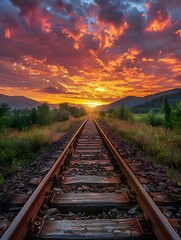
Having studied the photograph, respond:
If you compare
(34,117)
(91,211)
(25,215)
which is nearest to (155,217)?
(91,211)

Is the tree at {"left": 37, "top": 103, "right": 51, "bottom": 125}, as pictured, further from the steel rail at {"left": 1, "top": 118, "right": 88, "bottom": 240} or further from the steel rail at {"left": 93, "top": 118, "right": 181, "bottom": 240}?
the steel rail at {"left": 93, "top": 118, "right": 181, "bottom": 240}

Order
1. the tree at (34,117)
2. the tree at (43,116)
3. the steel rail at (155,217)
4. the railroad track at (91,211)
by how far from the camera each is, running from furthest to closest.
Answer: the tree at (43,116), the tree at (34,117), the railroad track at (91,211), the steel rail at (155,217)

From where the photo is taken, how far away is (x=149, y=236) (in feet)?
9.49

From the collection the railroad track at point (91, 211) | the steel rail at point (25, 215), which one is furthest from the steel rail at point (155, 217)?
the steel rail at point (25, 215)

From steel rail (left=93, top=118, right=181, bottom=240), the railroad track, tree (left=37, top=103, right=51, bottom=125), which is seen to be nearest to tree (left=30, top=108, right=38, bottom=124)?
tree (left=37, top=103, right=51, bottom=125)

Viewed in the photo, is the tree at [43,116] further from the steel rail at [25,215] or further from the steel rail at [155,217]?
the steel rail at [155,217]

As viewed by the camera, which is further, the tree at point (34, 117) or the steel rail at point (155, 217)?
the tree at point (34, 117)

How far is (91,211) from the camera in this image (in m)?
3.92

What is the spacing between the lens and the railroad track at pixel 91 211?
2.92m

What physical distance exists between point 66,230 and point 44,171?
3382 mm

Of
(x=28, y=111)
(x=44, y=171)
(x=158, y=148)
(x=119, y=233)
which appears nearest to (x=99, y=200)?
(x=119, y=233)

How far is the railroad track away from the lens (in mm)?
2924

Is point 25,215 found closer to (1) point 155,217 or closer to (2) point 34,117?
(1) point 155,217

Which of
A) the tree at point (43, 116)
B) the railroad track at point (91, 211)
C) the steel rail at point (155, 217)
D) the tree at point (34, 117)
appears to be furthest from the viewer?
the tree at point (43, 116)
